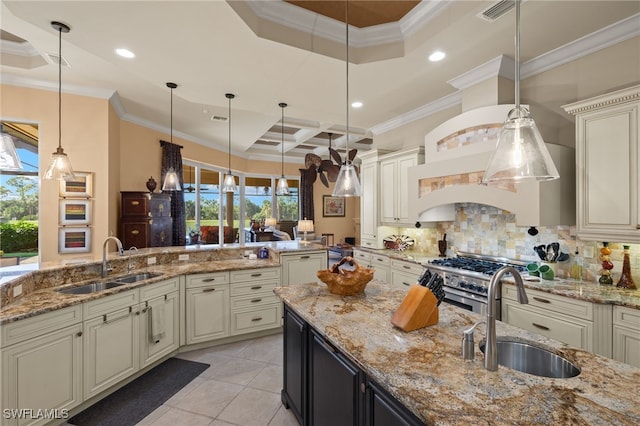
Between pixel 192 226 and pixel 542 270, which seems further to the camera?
pixel 192 226

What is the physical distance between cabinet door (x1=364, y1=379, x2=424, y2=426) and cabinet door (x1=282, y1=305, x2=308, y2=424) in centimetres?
72

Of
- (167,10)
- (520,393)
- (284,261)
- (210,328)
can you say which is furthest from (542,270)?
(167,10)

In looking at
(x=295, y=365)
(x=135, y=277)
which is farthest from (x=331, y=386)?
(x=135, y=277)

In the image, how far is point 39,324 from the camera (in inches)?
80.0

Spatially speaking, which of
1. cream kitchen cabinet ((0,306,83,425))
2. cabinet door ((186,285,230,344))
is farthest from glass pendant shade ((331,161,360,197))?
cream kitchen cabinet ((0,306,83,425))

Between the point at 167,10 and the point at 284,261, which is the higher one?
the point at 167,10

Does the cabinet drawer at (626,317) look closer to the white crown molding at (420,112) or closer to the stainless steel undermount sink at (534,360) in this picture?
the stainless steel undermount sink at (534,360)

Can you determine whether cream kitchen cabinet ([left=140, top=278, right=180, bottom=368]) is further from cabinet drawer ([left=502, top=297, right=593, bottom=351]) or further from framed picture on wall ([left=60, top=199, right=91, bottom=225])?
cabinet drawer ([left=502, top=297, right=593, bottom=351])

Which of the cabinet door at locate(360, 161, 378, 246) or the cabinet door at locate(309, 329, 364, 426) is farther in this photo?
the cabinet door at locate(360, 161, 378, 246)

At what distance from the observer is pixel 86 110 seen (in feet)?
13.4

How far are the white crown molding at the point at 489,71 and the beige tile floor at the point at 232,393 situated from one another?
A: 12.1ft

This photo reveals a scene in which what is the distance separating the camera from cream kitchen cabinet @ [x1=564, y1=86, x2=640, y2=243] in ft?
7.40

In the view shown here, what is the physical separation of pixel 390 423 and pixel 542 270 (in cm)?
241

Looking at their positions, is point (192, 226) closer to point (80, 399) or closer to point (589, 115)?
point (80, 399)
